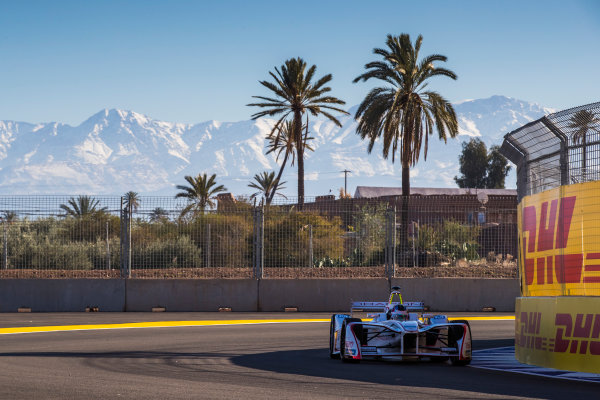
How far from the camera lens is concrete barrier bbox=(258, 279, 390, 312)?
24.3 meters

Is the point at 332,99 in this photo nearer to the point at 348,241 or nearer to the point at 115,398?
the point at 348,241

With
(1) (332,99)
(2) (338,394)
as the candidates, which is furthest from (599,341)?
(1) (332,99)

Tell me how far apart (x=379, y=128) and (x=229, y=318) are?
18698 mm

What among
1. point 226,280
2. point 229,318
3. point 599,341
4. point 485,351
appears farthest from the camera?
point 226,280

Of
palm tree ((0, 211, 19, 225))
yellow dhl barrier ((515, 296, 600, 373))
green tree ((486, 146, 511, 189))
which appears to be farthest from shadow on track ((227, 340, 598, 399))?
green tree ((486, 146, 511, 189))

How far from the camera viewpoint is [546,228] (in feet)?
38.3

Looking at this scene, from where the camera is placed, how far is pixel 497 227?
24.8m

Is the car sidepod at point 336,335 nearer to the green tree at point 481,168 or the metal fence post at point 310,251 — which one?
the metal fence post at point 310,251

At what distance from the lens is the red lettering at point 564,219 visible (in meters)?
11.0

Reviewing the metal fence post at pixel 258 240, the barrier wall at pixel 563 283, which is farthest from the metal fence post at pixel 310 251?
the barrier wall at pixel 563 283

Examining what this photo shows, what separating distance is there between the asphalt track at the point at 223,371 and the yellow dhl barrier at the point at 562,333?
0.51 meters

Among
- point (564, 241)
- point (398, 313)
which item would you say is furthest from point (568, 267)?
point (398, 313)

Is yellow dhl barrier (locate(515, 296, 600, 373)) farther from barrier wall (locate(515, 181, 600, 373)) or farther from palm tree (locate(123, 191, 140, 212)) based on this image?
palm tree (locate(123, 191, 140, 212))

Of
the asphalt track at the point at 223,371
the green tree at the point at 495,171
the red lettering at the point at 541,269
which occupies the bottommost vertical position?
the asphalt track at the point at 223,371
